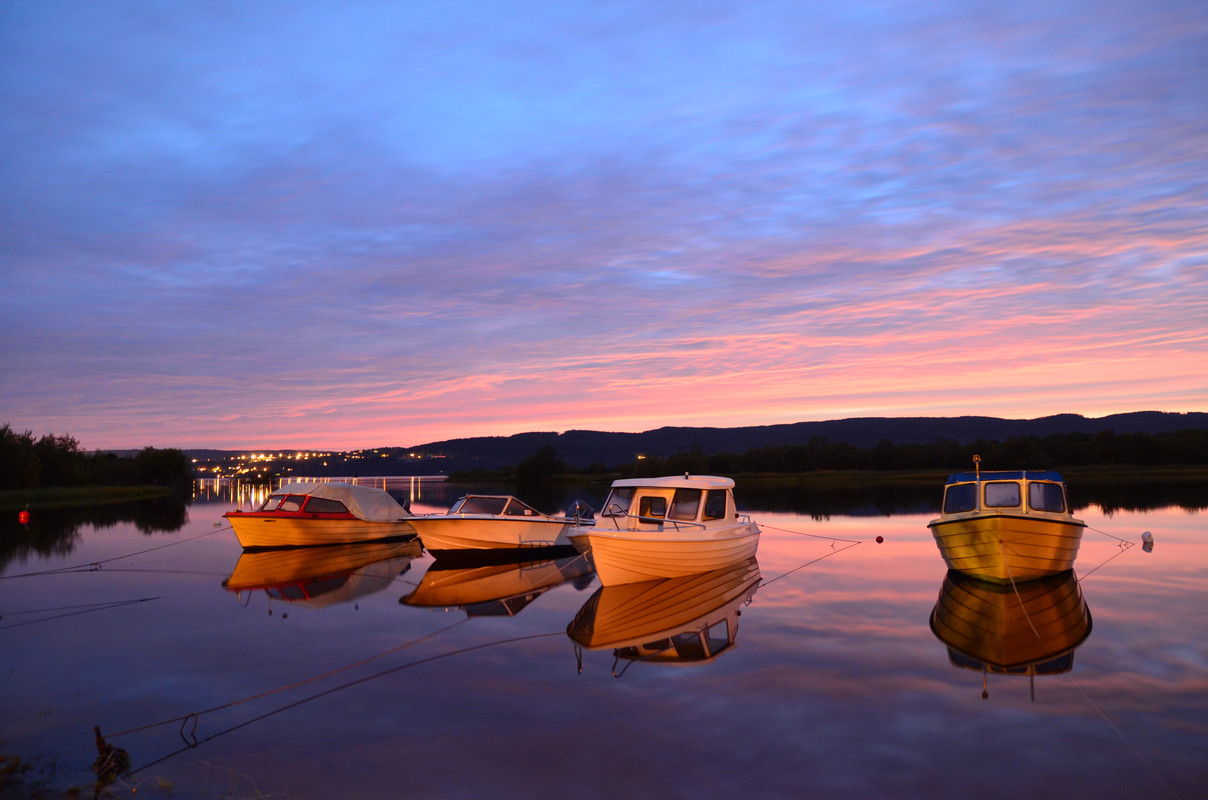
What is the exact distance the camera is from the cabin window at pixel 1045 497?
1827cm

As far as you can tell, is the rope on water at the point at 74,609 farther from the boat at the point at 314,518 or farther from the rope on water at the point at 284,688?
the boat at the point at 314,518

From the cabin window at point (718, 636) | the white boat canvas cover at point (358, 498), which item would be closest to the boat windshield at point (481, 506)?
the white boat canvas cover at point (358, 498)

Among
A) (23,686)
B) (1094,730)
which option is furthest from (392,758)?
(1094,730)

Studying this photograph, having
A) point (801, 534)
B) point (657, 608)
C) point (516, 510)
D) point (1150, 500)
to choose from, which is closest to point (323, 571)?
point (516, 510)

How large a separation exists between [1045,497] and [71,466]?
3581 inches

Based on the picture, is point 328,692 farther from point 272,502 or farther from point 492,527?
point 272,502

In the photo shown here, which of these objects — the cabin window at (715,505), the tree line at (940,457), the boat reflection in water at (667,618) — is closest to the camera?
the boat reflection in water at (667,618)

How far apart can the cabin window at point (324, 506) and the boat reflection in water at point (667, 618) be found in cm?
1440

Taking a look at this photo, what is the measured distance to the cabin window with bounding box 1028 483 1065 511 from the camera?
59.9 ft

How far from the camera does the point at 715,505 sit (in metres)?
19.6

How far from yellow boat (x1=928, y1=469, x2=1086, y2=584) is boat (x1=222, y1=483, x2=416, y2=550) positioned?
57.9 feet

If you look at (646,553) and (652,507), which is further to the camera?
(652,507)

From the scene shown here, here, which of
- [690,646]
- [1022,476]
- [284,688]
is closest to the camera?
[284,688]

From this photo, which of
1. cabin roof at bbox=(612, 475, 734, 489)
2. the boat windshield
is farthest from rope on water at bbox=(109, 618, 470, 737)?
the boat windshield
